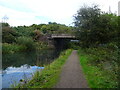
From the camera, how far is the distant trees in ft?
69.8

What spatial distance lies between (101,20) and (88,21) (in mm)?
1745

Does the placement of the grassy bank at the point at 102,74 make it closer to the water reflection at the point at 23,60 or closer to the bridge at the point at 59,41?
the water reflection at the point at 23,60

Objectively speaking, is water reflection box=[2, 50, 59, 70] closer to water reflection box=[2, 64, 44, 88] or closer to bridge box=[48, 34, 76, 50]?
water reflection box=[2, 64, 44, 88]

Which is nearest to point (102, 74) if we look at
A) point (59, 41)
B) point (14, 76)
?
point (14, 76)

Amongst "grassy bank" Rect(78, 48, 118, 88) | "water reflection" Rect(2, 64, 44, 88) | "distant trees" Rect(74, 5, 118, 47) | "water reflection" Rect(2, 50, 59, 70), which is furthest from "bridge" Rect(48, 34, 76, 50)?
"water reflection" Rect(2, 64, 44, 88)

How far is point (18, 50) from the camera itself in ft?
110

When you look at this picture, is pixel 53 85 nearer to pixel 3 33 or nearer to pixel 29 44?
pixel 29 44

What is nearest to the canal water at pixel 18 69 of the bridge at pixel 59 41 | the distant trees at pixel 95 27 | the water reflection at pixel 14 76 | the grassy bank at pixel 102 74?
the water reflection at pixel 14 76

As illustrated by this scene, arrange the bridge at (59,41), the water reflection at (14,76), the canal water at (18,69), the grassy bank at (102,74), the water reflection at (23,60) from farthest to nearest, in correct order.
→ 1. the bridge at (59,41)
2. the water reflection at (23,60)
3. the canal water at (18,69)
4. the water reflection at (14,76)
5. the grassy bank at (102,74)

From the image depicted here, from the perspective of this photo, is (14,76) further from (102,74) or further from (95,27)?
(95,27)

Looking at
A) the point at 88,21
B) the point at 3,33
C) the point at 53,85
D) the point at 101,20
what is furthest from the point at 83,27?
the point at 3,33

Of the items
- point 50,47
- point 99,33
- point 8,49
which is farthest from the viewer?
point 50,47

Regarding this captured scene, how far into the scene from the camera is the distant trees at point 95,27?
21266 mm

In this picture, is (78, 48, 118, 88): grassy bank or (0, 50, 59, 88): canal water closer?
(78, 48, 118, 88): grassy bank
